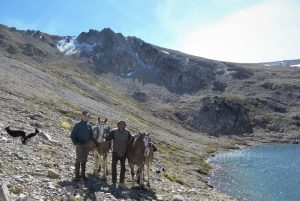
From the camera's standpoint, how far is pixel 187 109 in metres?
184

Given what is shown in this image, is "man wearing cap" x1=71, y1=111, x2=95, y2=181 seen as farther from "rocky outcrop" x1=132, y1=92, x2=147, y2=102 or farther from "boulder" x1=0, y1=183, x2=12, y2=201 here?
"rocky outcrop" x1=132, y1=92, x2=147, y2=102

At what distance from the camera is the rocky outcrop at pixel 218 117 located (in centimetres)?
17411

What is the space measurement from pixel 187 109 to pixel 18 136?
517 ft

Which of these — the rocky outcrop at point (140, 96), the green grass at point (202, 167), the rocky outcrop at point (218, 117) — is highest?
the rocky outcrop at point (140, 96)

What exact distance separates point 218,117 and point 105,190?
16238cm

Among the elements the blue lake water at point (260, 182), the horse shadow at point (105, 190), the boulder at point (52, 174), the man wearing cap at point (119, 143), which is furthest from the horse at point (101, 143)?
the blue lake water at point (260, 182)

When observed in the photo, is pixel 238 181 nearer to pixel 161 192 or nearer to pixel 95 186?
pixel 161 192

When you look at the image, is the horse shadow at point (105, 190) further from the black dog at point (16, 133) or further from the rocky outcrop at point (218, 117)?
the rocky outcrop at point (218, 117)

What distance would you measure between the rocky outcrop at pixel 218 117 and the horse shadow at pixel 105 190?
14718 centimetres

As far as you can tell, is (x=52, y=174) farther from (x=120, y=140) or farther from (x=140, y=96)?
(x=140, y=96)

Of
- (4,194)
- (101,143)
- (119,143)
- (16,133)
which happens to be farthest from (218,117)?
(4,194)

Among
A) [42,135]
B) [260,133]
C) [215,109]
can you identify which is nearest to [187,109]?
[215,109]

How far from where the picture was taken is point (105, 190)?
2150 cm

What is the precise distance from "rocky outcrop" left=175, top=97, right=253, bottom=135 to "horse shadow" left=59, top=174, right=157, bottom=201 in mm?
147176
